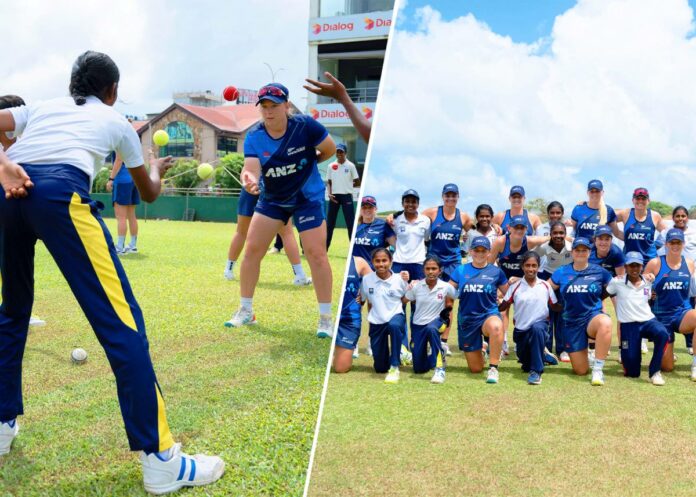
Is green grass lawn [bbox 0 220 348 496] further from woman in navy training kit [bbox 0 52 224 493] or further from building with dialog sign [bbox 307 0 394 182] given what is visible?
building with dialog sign [bbox 307 0 394 182]

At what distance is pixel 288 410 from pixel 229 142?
5335 cm

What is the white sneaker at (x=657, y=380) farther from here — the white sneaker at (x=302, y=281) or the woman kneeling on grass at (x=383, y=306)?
the white sneaker at (x=302, y=281)

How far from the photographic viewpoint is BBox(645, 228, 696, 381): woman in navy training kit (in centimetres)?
627

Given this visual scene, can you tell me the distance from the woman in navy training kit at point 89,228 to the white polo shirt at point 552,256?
489 centimetres

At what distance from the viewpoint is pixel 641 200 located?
7.64 meters

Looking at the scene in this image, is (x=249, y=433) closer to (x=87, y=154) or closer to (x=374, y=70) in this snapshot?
(x=87, y=154)

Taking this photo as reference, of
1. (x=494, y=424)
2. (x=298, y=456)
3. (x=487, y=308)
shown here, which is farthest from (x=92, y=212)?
(x=487, y=308)

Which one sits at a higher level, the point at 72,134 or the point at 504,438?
the point at 72,134

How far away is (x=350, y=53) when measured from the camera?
23.7 meters

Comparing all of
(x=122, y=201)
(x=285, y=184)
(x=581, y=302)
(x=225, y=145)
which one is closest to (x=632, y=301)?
(x=581, y=302)

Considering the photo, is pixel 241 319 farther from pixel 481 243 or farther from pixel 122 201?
pixel 122 201

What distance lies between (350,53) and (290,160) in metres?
19.8

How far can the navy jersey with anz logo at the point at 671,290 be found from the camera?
6277mm

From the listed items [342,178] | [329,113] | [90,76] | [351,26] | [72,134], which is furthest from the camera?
[329,113]
